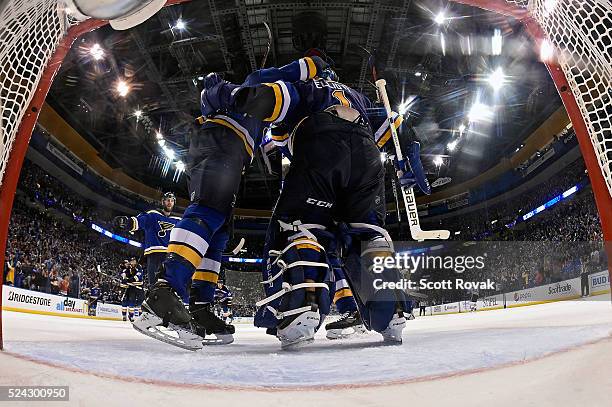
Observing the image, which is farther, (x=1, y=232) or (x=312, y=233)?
(x=312, y=233)

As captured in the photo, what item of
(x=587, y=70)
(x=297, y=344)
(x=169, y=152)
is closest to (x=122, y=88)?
(x=169, y=152)

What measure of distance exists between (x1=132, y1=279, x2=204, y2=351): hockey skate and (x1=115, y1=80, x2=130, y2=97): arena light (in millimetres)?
10370

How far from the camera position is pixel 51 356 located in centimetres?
110

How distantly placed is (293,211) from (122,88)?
10.4 meters

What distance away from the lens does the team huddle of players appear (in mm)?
1577

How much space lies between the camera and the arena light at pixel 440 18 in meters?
8.52

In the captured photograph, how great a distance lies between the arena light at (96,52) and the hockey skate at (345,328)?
29.6ft

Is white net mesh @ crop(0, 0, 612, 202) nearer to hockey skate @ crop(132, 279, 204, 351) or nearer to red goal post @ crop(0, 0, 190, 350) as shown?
red goal post @ crop(0, 0, 190, 350)

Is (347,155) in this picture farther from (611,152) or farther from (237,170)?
(611,152)

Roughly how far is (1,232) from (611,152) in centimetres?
161

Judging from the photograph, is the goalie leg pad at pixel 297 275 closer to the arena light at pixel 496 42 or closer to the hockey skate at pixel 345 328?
the hockey skate at pixel 345 328

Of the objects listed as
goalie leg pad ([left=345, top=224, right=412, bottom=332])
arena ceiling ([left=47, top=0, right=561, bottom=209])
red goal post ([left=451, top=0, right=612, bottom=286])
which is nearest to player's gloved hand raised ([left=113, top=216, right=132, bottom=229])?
goalie leg pad ([left=345, top=224, right=412, bottom=332])

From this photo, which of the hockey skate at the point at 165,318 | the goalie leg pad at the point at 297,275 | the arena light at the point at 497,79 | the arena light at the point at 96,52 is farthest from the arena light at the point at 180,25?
the hockey skate at the point at 165,318

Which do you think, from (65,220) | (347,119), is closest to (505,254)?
(347,119)
